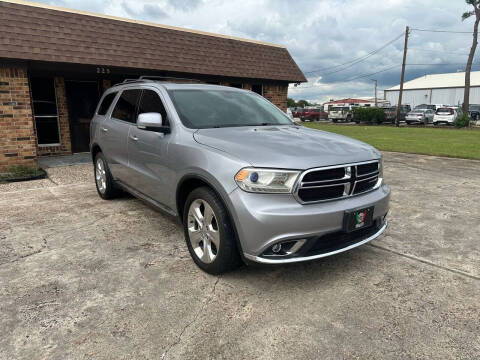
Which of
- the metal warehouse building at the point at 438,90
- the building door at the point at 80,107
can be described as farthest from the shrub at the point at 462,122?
the metal warehouse building at the point at 438,90

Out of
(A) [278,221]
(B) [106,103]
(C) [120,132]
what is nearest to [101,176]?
(B) [106,103]

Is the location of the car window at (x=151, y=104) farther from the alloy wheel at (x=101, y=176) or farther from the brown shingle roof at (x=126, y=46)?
the brown shingle roof at (x=126, y=46)

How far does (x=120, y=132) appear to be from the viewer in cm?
473

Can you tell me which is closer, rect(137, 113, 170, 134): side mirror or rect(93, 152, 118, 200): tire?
rect(137, 113, 170, 134): side mirror

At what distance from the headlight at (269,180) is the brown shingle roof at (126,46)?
24.4ft

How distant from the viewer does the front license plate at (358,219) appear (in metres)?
2.80

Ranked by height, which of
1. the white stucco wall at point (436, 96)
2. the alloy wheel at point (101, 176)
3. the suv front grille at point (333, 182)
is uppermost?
the white stucco wall at point (436, 96)

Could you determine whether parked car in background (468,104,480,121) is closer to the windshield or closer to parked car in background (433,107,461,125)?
parked car in background (433,107,461,125)

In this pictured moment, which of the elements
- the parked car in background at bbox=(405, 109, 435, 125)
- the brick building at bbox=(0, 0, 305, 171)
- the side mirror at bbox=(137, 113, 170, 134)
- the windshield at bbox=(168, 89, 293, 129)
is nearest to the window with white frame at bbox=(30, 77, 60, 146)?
the brick building at bbox=(0, 0, 305, 171)

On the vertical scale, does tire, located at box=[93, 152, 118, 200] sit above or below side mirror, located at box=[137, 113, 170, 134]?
below

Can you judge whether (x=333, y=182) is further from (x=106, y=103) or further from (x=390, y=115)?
(x=390, y=115)

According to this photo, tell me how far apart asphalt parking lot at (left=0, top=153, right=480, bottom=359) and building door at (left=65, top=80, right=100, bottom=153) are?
6.71 m

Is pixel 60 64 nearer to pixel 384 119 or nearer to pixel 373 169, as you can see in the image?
pixel 373 169

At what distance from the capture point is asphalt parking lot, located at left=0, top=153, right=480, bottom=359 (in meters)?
2.29
